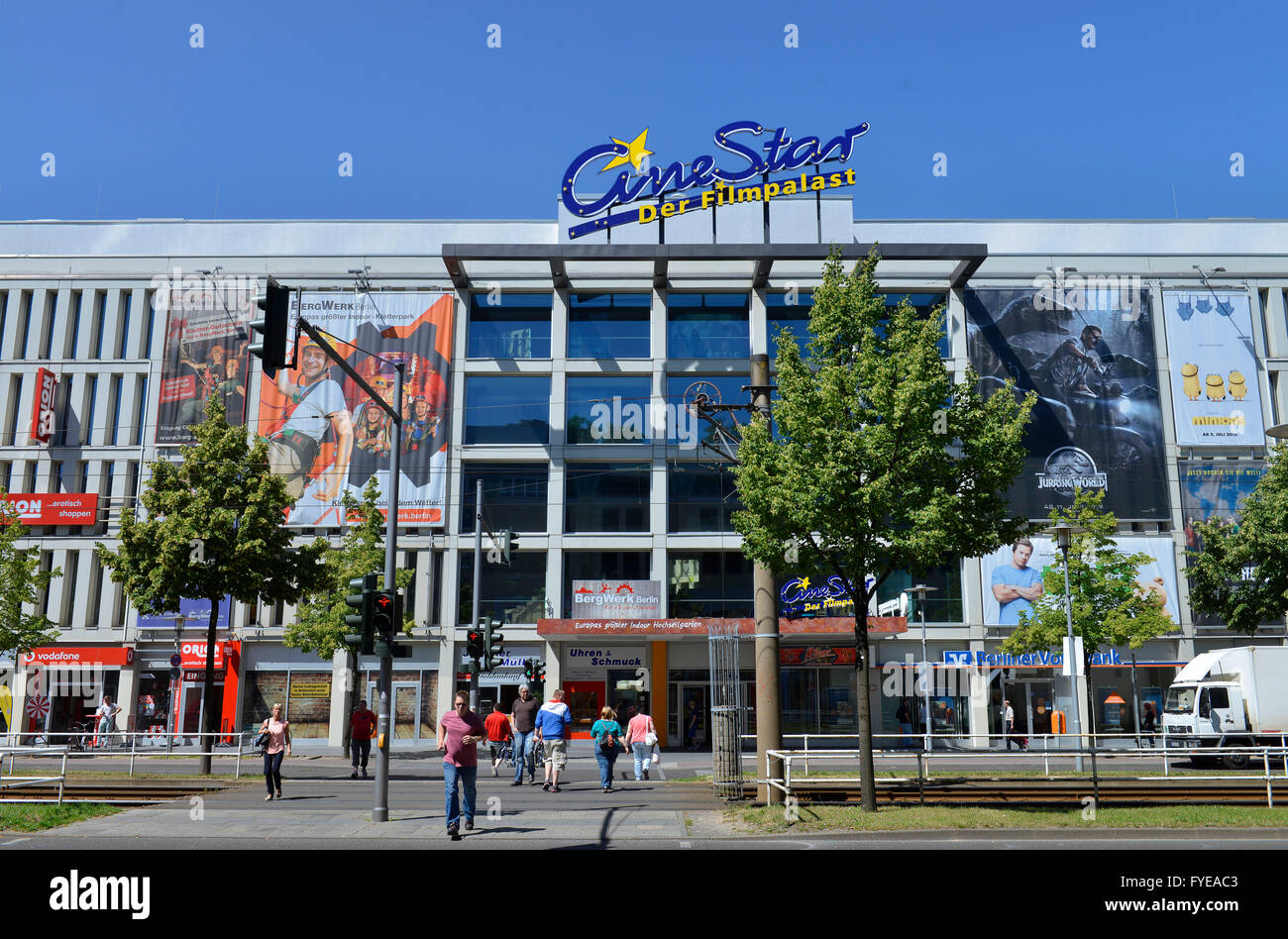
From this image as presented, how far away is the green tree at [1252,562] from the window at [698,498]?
56.4 feet

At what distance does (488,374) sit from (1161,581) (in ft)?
95.8

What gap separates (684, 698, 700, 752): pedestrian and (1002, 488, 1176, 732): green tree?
13034 mm

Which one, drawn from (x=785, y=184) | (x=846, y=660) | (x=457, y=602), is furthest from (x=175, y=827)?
(x=785, y=184)

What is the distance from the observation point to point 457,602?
4103cm

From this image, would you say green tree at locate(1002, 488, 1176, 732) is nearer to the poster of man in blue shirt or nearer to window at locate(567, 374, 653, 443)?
the poster of man in blue shirt

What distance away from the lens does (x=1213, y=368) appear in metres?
43.2

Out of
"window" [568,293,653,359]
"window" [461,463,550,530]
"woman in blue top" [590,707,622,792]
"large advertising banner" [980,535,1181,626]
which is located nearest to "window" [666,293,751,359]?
"window" [568,293,653,359]

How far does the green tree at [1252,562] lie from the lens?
28172 mm

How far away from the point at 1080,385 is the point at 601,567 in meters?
21.8

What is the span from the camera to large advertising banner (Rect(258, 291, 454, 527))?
137ft

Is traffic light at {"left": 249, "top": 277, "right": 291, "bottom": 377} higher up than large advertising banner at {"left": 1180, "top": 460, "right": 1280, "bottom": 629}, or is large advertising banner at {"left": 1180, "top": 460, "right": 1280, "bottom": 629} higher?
large advertising banner at {"left": 1180, "top": 460, "right": 1280, "bottom": 629}

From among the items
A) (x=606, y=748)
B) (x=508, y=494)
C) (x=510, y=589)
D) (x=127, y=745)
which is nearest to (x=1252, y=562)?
(x=606, y=748)

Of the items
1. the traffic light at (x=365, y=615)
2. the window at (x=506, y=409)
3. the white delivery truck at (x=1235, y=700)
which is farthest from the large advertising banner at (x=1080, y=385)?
the traffic light at (x=365, y=615)
